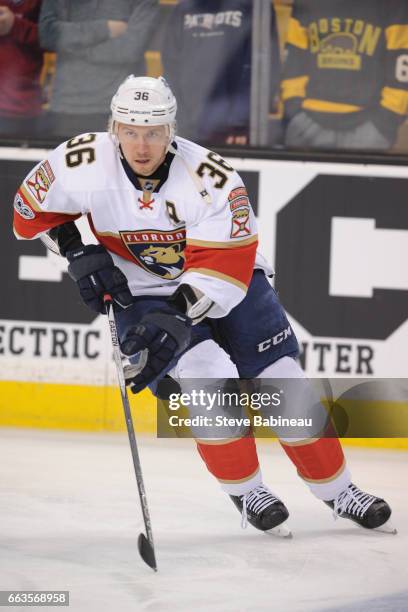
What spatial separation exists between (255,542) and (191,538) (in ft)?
0.58

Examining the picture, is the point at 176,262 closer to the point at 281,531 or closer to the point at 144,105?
the point at 144,105

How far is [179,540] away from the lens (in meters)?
3.37

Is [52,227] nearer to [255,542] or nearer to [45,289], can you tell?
[255,542]

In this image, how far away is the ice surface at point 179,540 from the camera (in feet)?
9.34

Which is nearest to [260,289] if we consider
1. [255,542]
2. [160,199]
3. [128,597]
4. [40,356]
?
[160,199]

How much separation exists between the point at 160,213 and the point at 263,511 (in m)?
0.84

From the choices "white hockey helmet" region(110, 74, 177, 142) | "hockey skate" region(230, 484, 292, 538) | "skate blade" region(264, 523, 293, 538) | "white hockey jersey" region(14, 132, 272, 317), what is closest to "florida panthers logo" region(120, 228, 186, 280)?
"white hockey jersey" region(14, 132, 272, 317)

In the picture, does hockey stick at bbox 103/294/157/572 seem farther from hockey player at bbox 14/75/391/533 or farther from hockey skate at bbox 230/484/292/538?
hockey skate at bbox 230/484/292/538

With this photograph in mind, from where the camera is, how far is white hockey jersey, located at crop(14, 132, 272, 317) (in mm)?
3180

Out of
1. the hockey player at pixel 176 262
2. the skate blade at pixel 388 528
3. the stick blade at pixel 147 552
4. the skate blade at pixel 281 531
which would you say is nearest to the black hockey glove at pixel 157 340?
the hockey player at pixel 176 262

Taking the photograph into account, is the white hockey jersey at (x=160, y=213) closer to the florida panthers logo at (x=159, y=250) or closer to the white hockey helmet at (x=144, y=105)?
the florida panthers logo at (x=159, y=250)

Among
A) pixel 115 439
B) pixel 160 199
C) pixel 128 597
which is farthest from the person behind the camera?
pixel 115 439

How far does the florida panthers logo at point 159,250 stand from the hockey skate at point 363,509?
0.78m

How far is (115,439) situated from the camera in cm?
476
